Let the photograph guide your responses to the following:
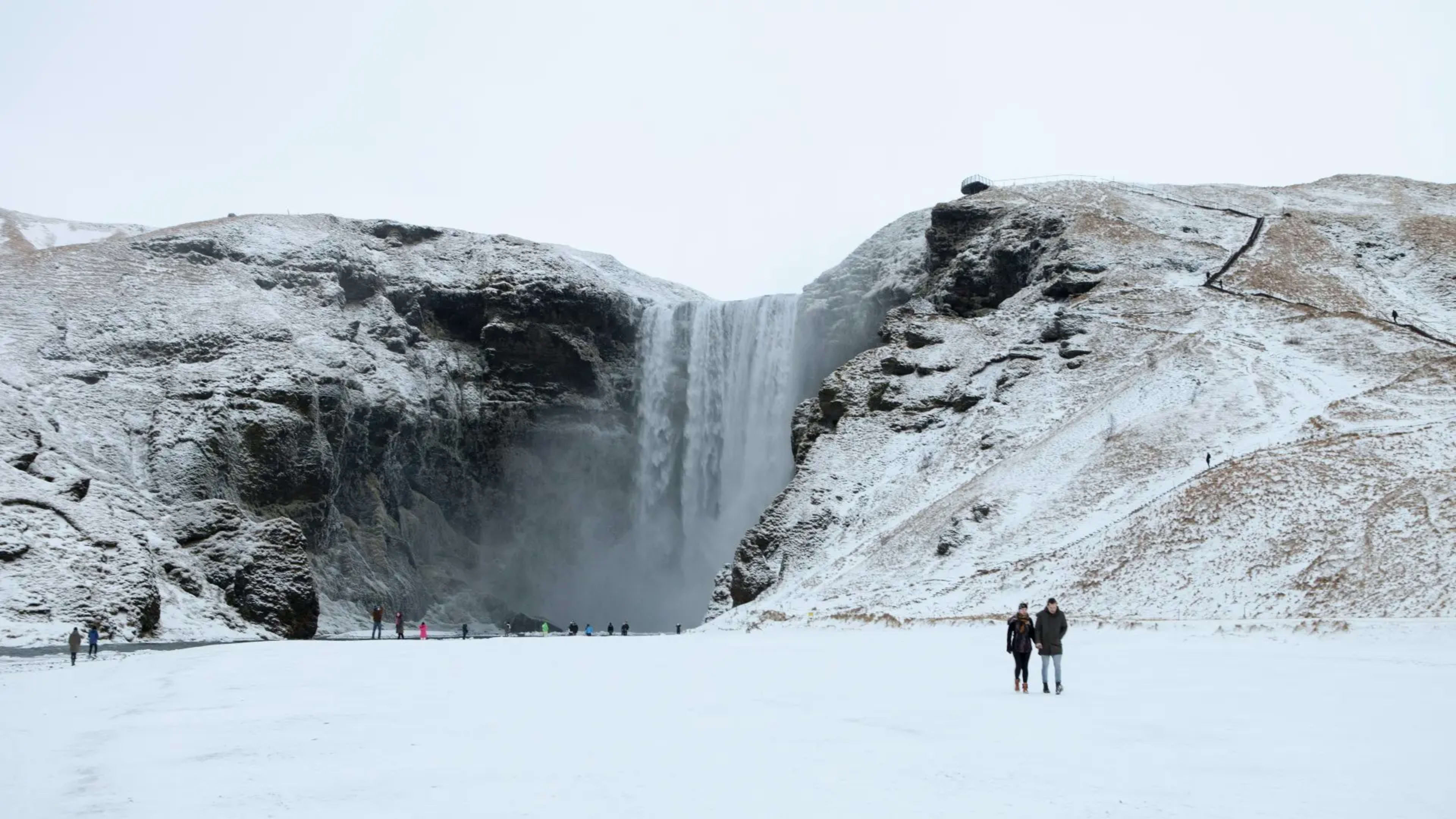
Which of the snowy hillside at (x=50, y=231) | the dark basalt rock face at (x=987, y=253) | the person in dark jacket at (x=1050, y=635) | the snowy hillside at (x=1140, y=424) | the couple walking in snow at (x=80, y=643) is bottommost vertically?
the couple walking in snow at (x=80, y=643)

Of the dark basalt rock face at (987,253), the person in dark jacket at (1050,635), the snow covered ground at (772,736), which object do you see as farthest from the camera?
the dark basalt rock face at (987,253)

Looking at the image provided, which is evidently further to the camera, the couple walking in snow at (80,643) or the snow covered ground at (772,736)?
the couple walking in snow at (80,643)

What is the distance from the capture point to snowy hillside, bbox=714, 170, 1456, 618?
1185 inches

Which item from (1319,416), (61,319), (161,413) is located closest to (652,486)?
(161,413)

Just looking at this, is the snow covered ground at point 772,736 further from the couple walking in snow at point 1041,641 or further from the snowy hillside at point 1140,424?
the snowy hillside at point 1140,424

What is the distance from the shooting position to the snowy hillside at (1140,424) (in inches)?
1185

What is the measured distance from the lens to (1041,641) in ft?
52.6

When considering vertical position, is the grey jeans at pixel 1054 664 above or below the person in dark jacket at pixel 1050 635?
below

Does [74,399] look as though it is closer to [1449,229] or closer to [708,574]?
[708,574]

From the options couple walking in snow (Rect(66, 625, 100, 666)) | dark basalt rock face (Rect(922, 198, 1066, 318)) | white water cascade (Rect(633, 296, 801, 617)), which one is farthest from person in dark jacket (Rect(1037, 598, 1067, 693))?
white water cascade (Rect(633, 296, 801, 617))

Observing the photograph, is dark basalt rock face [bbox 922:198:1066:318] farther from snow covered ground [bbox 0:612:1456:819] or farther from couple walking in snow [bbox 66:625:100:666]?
couple walking in snow [bbox 66:625:100:666]

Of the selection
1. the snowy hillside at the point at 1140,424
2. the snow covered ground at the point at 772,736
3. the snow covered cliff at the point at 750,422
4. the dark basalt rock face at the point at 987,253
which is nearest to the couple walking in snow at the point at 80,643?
the snow covered cliff at the point at 750,422

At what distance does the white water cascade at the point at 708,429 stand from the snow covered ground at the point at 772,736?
46439mm

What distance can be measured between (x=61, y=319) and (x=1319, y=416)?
198 ft
